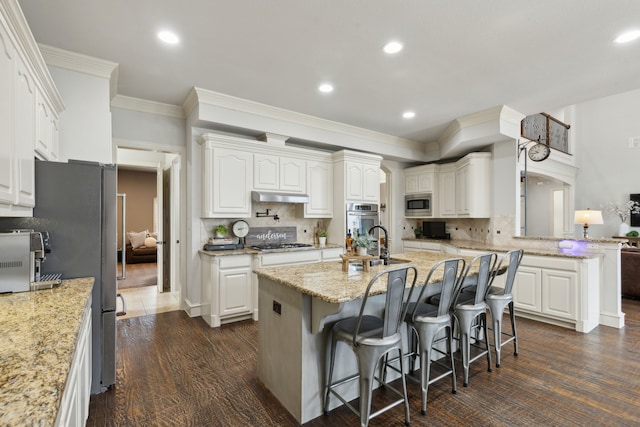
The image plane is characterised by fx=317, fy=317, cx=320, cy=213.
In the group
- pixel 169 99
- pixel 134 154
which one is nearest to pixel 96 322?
pixel 169 99

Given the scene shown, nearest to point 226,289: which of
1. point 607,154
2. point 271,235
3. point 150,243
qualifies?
point 271,235

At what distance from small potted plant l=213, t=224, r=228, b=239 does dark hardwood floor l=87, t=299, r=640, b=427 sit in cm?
134

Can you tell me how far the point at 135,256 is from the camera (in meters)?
8.55

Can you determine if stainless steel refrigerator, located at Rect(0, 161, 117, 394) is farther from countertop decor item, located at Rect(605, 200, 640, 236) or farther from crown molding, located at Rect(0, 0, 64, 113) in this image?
countertop decor item, located at Rect(605, 200, 640, 236)

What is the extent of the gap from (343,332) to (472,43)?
8.51ft

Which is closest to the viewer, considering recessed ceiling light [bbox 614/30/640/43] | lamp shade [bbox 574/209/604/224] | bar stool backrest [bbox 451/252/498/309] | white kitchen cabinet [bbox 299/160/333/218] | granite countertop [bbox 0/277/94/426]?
granite countertop [bbox 0/277/94/426]

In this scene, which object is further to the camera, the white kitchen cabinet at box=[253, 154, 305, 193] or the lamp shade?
the lamp shade

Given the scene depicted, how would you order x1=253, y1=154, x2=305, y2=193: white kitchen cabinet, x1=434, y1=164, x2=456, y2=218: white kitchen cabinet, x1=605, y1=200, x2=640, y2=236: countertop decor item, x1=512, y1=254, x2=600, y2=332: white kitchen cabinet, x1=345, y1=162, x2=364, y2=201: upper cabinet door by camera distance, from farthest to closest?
x1=605, y1=200, x2=640, y2=236: countertop decor item < x1=434, y1=164, x2=456, y2=218: white kitchen cabinet < x1=345, y1=162, x2=364, y2=201: upper cabinet door < x1=253, y1=154, x2=305, y2=193: white kitchen cabinet < x1=512, y1=254, x2=600, y2=332: white kitchen cabinet

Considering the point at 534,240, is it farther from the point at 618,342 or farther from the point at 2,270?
the point at 2,270

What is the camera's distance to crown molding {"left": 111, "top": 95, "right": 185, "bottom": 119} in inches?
152

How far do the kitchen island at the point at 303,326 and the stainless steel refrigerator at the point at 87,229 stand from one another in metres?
1.14

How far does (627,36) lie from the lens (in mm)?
2617

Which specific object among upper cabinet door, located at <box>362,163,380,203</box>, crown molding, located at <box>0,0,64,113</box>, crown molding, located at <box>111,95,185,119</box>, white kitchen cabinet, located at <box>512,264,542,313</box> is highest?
crown molding, located at <box>111,95,185,119</box>

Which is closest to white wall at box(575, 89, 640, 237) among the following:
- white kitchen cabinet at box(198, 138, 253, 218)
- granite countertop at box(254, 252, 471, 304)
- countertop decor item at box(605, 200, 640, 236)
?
countertop decor item at box(605, 200, 640, 236)
